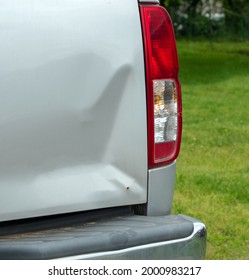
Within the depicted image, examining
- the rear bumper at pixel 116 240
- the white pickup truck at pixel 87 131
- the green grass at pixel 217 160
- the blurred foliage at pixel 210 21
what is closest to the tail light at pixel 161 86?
the white pickup truck at pixel 87 131

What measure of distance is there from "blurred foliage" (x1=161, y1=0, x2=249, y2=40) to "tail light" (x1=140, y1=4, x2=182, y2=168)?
25.3m

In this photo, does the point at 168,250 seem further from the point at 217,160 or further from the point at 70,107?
the point at 217,160

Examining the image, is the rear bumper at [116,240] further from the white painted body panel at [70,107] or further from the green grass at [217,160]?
the green grass at [217,160]

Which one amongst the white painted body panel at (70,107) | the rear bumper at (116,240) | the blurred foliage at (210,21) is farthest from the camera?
the blurred foliage at (210,21)

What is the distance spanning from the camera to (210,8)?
98.8ft

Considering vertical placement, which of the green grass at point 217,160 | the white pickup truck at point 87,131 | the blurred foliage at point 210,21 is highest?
the white pickup truck at point 87,131

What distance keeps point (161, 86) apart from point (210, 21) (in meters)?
26.4

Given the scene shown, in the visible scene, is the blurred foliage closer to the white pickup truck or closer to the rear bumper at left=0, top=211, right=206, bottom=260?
the white pickup truck

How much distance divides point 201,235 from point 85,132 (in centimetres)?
59

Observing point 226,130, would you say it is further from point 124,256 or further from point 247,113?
point 124,256

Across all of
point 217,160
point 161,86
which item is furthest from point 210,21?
point 161,86

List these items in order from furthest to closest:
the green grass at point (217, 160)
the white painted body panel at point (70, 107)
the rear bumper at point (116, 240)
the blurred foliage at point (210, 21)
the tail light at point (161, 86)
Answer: the blurred foliage at point (210, 21) → the green grass at point (217, 160) → the tail light at point (161, 86) → the white painted body panel at point (70, 107) → the rear bumper at point (116, 240)

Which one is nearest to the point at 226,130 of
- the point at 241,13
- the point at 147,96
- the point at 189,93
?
the point at 189,93

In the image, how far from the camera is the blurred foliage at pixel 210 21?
95.1 ft
